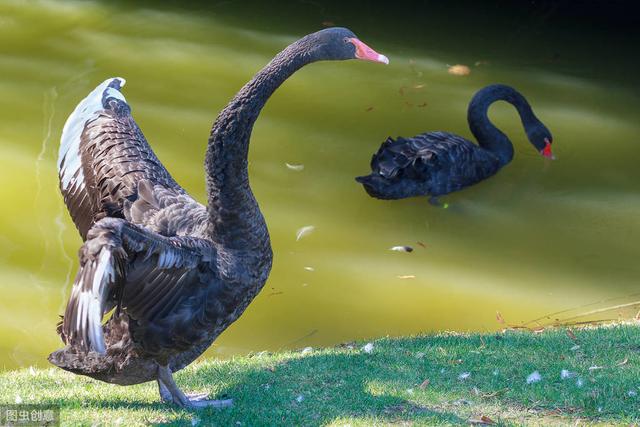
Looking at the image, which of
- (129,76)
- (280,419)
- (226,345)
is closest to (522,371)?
(280,419)

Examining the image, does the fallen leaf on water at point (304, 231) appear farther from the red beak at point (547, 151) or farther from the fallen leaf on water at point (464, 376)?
the fallen leaf on water at point (464, 376)

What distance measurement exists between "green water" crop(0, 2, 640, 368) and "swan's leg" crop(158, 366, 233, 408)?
1.57m

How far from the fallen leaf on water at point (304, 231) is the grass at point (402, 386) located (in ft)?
6.28

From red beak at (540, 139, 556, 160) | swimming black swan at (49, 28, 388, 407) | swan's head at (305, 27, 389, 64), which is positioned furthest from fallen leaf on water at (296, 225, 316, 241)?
swan's head at (305, 27, 389, 64)

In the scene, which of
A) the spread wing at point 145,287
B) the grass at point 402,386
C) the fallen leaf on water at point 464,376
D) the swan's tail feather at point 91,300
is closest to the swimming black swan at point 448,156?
the grass at point 402,386

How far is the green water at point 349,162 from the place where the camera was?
629 centimetres

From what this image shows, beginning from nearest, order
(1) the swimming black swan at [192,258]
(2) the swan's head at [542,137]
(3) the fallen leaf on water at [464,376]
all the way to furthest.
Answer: (1) the swimming black swan at [192,258] < (3) the fallen leaf on water at [464,376] < (2) the swan's head at [542,137]

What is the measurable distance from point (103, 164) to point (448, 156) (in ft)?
12.5

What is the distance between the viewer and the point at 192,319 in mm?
3920

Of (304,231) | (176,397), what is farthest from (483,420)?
(304,231)

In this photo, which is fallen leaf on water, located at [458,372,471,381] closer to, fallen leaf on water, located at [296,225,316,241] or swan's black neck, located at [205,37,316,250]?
swan's black neck, located at [205,37,316,250]

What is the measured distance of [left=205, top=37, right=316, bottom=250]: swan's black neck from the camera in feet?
13.0

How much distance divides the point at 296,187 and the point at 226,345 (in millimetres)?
2036

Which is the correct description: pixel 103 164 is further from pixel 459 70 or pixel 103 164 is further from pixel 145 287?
pixel 459 70
